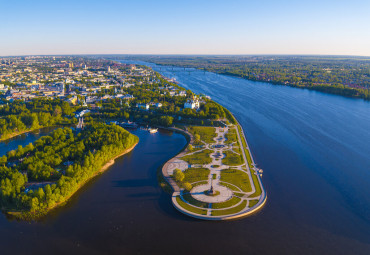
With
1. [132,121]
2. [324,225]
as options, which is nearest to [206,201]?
A: [324,225]

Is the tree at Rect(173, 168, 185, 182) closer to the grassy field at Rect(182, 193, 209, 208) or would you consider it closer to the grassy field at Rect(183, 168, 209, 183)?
the grassy field at Rect(183, 168, 209, 183)

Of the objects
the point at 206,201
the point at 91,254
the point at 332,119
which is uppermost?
the point at 332,119

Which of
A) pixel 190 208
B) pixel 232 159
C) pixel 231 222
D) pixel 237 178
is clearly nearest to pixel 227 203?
pixel 231 222

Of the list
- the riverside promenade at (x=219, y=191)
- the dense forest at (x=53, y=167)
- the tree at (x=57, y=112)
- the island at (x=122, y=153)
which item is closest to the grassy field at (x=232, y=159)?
the island at (x=122, y=153)

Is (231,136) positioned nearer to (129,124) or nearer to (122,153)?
(122,153)

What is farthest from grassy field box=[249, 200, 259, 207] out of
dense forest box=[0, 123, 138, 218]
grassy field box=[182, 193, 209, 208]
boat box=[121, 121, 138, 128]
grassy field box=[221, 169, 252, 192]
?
boat box=[121, 121, 138, 128]

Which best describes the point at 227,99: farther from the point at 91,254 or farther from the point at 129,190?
the point at 91,254

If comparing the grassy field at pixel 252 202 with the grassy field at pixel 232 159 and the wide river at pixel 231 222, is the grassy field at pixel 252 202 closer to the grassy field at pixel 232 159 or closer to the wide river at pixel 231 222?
the wide river at pixel 231 222
